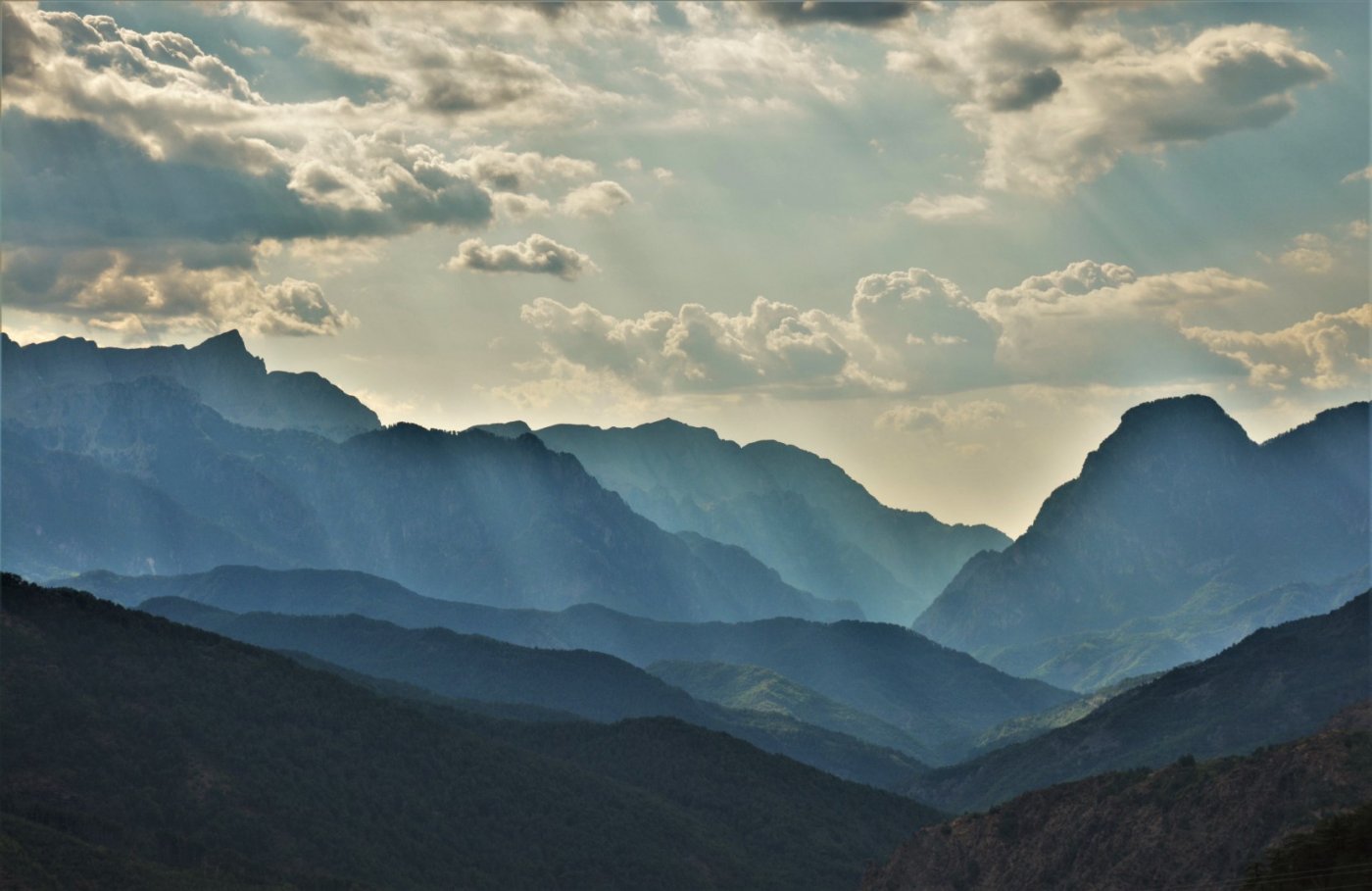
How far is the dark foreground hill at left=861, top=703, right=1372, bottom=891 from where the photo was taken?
172125 millimetres

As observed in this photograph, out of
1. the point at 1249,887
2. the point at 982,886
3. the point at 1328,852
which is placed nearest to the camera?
the point at 1328,852

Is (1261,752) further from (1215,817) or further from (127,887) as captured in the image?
(127,887)

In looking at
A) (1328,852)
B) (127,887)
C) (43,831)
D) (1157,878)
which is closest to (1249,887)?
(1328,852)

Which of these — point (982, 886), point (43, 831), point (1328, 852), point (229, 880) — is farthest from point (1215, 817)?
point (43, 831)

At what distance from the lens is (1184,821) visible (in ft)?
598

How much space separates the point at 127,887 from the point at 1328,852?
130 metres

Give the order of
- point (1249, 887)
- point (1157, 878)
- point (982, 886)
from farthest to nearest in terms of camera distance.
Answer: point (982, 886), point (1157, 878), point (1249, 887)

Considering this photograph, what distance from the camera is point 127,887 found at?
7101 inches

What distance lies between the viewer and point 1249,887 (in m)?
119

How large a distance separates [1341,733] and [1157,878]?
26.4m

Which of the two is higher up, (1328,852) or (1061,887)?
(1328,852)

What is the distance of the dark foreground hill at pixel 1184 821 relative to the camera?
172 metres

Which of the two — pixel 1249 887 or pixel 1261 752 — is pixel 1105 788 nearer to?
pixel 1261 752

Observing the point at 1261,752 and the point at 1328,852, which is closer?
the point at 1328,852
